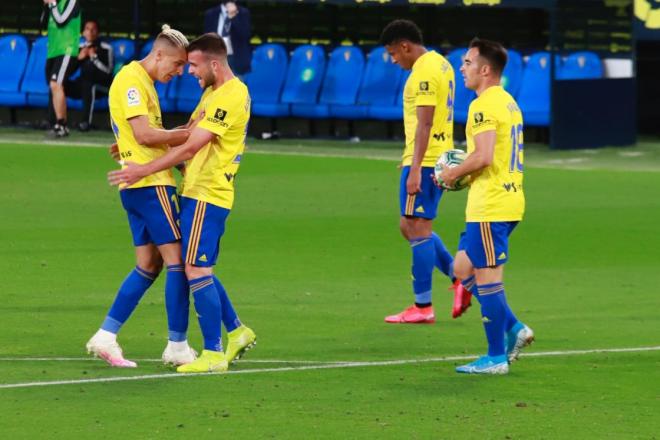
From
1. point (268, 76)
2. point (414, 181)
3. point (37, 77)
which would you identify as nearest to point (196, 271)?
point (414, 181)

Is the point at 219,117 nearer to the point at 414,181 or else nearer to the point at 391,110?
the point at 414,181

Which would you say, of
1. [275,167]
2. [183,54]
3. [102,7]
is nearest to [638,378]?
[183,54]

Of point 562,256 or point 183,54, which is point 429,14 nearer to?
point 562,256

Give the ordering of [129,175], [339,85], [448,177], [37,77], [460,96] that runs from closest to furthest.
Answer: [129,175] → [448,177] → [460,96] → [339,85] → [37,77]

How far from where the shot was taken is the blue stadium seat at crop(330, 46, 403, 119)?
2528 centimetres

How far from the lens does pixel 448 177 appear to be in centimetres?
998

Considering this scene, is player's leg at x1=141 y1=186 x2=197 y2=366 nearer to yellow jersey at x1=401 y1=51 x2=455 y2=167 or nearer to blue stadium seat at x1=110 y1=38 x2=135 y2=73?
yellow jersey at x1=401 y1=51 x2=455 y2=167

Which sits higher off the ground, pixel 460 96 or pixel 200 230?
pixel 200 230

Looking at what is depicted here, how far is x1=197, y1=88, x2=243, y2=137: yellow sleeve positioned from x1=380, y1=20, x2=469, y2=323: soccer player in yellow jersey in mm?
2337

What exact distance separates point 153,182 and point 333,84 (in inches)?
627

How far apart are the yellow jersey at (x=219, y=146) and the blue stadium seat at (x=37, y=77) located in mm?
16998

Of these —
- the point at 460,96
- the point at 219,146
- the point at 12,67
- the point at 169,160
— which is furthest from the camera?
the point at 12,67

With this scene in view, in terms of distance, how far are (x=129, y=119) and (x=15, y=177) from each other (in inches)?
430

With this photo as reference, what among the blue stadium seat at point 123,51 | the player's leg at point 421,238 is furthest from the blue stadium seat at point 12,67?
the player's leg at point 421,238
